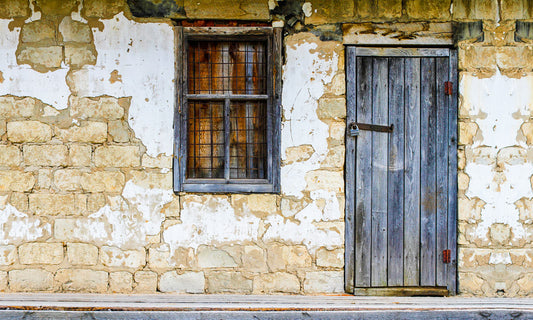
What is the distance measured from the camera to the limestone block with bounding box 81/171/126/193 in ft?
12.3

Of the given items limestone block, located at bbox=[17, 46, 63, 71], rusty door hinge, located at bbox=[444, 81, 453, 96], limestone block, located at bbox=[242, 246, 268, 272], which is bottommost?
limestone block, located at bbox=[242, 246, 268, 272]

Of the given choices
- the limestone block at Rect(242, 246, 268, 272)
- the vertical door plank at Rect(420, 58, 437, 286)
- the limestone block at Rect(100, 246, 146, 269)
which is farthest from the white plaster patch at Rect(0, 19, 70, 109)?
the vertical door plank at Rect(420, 58, 437, 286)

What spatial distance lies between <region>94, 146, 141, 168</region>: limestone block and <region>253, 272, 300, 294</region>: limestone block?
54.4 inches

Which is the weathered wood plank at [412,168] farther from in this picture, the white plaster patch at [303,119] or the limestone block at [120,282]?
the limestone block at [120,282]

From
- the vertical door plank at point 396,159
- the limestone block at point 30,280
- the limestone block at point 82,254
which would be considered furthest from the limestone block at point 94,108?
the vertical door plank at point 396,159

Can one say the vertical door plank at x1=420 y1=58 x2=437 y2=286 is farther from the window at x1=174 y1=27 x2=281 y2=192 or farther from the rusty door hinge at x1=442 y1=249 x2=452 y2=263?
the window at x1=174 y1=27 x2=281 y2=192

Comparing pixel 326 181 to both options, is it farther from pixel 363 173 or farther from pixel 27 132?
pixel 27 132

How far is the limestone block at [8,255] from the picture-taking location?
3746mm

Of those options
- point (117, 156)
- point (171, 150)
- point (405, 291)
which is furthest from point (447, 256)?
point (117, 156)

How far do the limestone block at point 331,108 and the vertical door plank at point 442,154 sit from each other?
78 centimetres

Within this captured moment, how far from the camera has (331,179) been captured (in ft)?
12.4

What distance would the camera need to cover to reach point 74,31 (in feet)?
Result: 12.3

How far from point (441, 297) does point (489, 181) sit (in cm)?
102

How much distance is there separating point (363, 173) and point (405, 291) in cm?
102
